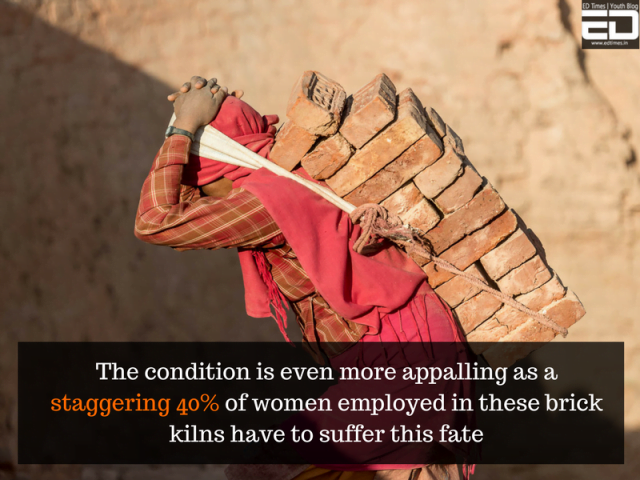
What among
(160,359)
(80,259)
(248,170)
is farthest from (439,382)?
(80,259)

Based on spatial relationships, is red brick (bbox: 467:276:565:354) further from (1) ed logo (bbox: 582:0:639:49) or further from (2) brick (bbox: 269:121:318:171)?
(1) ed logo (bbox: 582:0:639:49)

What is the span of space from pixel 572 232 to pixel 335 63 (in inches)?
81.2

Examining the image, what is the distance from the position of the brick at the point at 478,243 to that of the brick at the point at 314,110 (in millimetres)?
589

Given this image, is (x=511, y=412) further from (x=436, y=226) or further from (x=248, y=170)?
(x=248, y=170)

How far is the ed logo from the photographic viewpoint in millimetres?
4301

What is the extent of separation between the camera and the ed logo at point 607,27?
430 centimetres

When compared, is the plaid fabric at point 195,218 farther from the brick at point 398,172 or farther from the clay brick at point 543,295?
the clay brick at point 543,295

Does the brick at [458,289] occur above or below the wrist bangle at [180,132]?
below

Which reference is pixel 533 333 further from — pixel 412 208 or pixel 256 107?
pixel 256 107

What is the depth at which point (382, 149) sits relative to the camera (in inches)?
73.8

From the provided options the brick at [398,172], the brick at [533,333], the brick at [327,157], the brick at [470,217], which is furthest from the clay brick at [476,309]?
the brick at [327,157]

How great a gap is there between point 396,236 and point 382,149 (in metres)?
0.28

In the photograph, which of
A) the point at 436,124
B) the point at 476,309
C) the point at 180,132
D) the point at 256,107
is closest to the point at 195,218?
the point at 180,132

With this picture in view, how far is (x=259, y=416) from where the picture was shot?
4773mm
